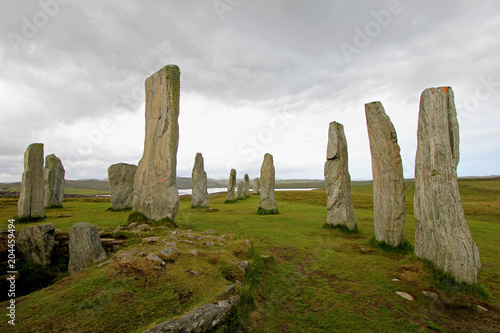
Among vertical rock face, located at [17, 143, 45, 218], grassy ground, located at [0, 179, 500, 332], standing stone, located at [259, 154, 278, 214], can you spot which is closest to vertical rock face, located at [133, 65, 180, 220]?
grassy ground, located at [0, 179, 500, 332]

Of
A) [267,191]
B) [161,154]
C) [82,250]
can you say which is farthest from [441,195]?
[267,191]

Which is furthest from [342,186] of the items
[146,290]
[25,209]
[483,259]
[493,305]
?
[25,209]

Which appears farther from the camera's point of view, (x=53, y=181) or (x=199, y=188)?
(x=199, y=188)

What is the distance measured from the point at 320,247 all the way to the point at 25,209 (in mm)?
14420

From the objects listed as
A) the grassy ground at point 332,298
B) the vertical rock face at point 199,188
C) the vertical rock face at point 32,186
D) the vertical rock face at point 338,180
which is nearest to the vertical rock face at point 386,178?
the grassy ground at point 332,298

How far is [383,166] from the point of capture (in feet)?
26.4

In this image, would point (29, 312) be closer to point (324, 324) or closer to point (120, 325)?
point (120, 325)

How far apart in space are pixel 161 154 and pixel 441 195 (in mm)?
9886

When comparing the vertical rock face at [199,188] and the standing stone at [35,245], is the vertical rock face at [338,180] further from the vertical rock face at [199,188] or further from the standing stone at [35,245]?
the vertical rock face at [199,188]

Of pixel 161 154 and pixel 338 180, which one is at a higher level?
pixel 161 154

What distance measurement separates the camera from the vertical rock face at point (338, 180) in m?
11.0

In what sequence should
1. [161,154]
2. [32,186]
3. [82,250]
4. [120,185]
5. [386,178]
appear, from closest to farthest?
[82,250] < [386,178] < [161,154] < [32,186] < [120,185]

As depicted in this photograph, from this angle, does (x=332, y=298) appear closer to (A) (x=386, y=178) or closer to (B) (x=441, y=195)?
(B) (x=441, y=195)

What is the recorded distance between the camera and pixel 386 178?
7.89 meters
